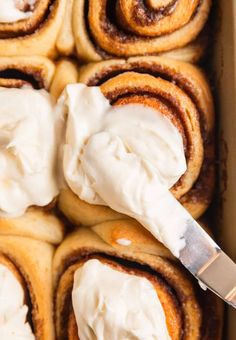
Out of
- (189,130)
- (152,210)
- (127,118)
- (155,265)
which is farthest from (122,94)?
(155,265)

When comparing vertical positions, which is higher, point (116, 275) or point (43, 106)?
point (43, 106)

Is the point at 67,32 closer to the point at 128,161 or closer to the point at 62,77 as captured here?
the point at 62,77

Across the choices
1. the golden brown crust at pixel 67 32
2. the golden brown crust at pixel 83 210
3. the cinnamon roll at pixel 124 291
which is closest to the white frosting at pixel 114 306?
the cinnamon roll at pixel 124 291

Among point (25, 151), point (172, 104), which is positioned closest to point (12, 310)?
point (25, 151)

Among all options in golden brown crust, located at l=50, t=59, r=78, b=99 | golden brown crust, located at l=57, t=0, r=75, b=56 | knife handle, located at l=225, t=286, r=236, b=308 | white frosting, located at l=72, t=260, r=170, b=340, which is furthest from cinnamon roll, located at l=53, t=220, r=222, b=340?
golden brown crust, located at l=57, t=0, r=75, b=56

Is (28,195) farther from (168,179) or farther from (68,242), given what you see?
(168,179)

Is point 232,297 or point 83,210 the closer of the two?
point 232,297
